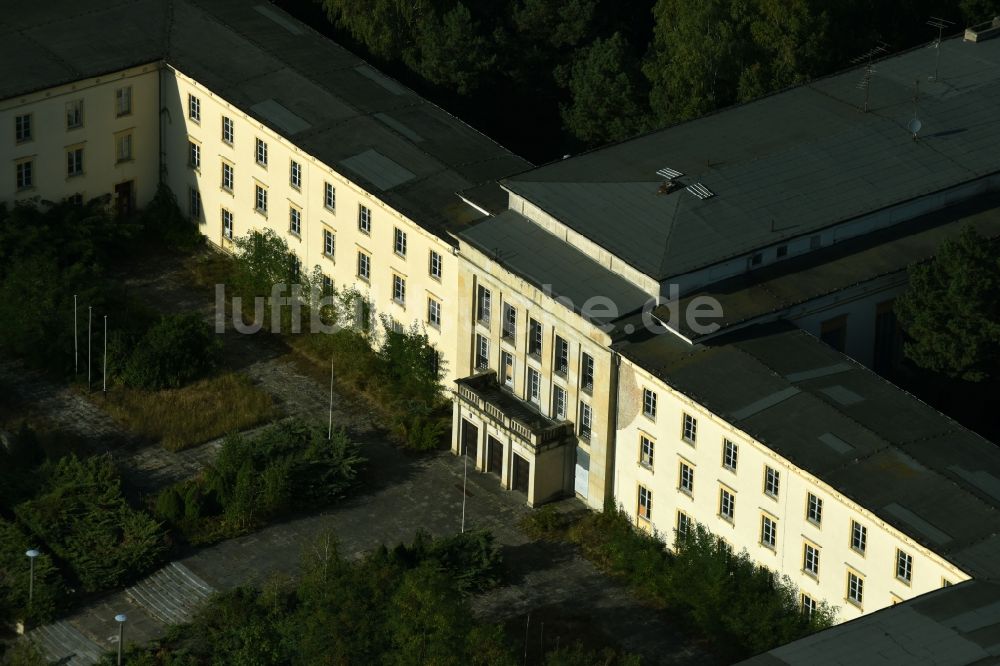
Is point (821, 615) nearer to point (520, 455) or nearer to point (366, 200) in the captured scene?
point (520, 455)

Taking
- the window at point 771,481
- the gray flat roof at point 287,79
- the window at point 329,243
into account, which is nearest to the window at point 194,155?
the gray flat roof at point 287,79

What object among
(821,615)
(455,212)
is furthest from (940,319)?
(455,212)

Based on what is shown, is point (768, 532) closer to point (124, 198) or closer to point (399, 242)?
point (399, 242)

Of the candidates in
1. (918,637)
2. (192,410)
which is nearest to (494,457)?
(192,410)

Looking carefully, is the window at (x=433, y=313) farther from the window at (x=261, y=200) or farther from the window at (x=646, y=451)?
the window at (x=646, y=451)

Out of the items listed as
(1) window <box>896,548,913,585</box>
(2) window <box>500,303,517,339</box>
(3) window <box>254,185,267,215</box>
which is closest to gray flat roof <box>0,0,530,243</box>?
(3) window <box>254,185,267,215</box>

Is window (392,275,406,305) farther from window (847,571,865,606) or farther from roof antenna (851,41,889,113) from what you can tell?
window (847,571,865,606)
